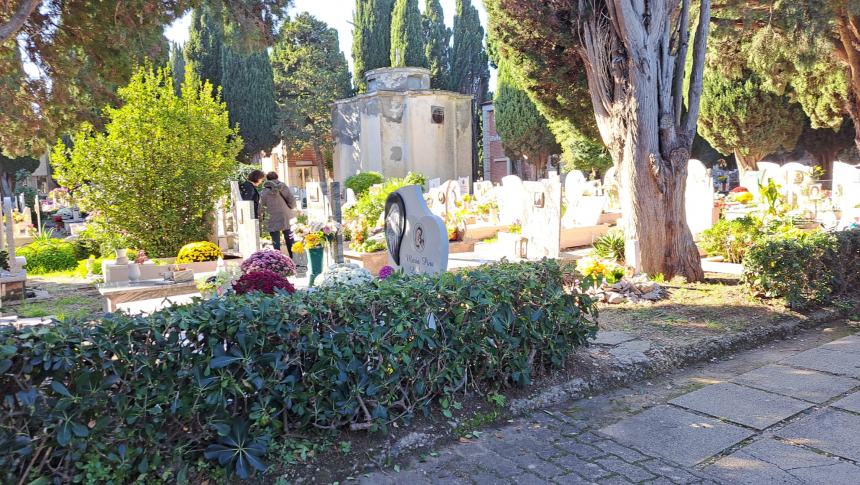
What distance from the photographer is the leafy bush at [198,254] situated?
31.6ft

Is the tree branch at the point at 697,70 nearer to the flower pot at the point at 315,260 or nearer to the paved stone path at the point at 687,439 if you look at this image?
the paved stone path at the point at 687,439

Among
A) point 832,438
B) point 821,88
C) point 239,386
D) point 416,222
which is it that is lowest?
point 832,438

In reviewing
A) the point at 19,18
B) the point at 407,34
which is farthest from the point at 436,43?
the point at 19,18

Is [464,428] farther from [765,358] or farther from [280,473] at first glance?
[765,358]

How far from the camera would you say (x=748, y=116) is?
22.0 metres

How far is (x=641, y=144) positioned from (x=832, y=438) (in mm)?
4395

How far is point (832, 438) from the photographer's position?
3.54 m

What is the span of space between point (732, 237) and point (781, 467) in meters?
6.59

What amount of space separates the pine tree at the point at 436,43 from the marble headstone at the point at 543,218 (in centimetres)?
3059

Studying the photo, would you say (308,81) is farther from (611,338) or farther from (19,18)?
(611,338)

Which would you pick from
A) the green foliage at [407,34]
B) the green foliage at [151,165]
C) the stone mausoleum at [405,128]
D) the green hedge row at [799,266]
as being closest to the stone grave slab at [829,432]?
the green hedge row at [799,266]

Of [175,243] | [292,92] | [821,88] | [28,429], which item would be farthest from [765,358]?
[292,92]

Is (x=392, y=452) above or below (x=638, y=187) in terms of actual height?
below

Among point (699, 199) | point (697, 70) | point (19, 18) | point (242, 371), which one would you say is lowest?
point (242, 371)
